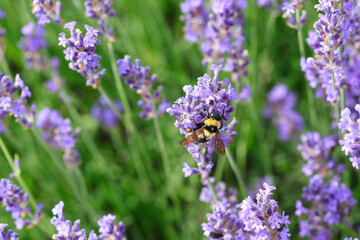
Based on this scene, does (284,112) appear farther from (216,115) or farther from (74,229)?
(74,229)

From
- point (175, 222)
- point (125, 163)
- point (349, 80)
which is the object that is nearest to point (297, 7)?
point (349, 80)

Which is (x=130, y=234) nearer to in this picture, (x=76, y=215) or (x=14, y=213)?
(x=76, y=215)

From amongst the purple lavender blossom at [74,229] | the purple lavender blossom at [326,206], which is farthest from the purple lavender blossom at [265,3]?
the purple lavender blossom at [74,229]

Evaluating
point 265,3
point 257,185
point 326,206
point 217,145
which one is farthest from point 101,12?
point 257,185

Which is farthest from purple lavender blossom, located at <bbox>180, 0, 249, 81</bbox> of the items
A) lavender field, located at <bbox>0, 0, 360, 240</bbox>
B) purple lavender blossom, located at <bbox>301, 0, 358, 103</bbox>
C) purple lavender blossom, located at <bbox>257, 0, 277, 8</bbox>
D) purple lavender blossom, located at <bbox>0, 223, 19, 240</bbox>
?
purple lavender blossom, located at <bbox>0, 223, 19, 240</bbox>

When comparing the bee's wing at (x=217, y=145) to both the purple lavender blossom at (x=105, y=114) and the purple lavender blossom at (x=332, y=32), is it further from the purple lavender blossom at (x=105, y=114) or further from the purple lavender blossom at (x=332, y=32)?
the purple lavender blossom at (x=105, y=114)

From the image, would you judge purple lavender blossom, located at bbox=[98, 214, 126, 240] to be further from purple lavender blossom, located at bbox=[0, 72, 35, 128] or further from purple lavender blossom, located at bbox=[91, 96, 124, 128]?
purple lavender blossom, located at bbox=[91, 96, 124, 128]
